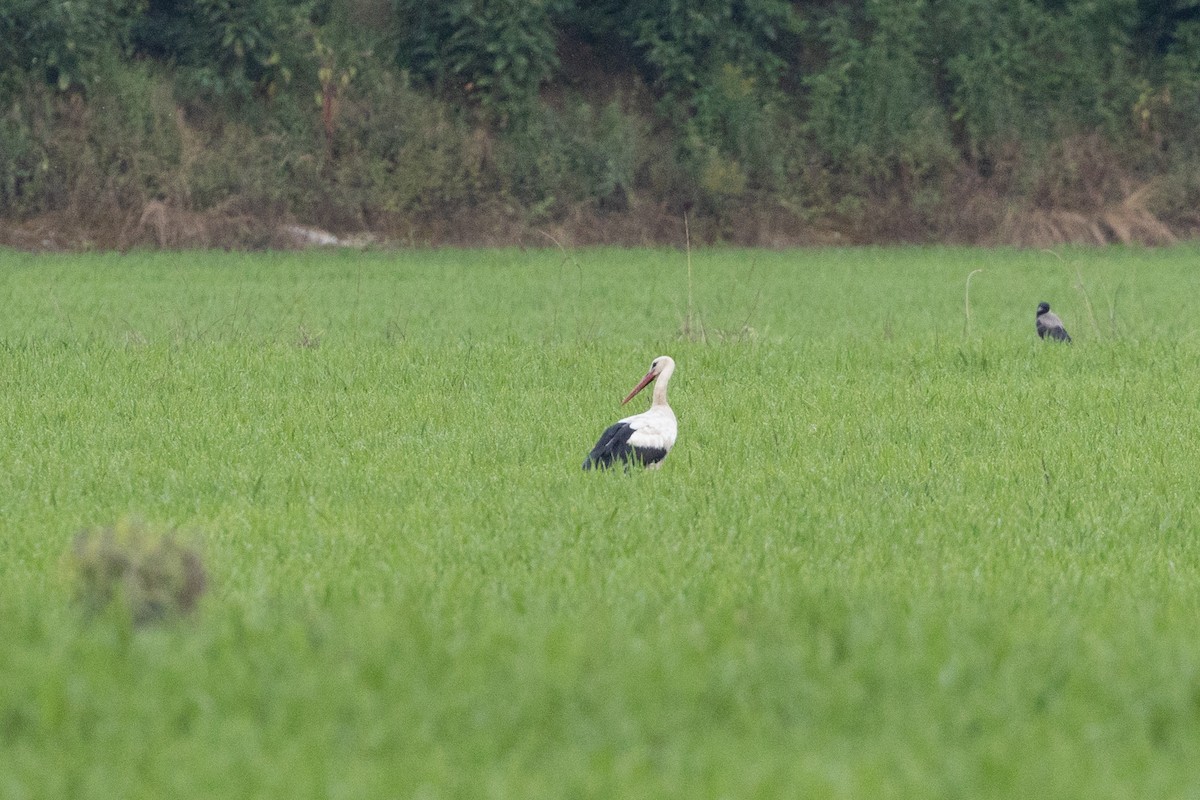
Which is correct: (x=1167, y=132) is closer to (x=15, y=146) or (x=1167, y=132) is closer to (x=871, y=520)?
(x=15, y=146)

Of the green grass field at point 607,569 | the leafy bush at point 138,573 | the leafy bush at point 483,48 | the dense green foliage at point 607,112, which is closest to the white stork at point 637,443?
the green grass field at point 607,569

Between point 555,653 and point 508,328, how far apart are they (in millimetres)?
14185

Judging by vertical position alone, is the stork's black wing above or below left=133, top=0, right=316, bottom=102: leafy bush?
below

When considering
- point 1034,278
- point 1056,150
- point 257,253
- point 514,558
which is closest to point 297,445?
point 514,558

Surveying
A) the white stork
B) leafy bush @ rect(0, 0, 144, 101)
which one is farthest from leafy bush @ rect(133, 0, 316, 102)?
the white stork

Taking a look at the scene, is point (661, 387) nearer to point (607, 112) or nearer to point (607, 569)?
point (607, 569)

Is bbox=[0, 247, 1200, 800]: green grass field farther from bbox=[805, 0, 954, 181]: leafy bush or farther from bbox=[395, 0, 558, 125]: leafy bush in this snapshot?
bbox=[805, 0, 954, 181]: leafy bush

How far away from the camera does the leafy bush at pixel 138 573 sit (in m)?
5.09

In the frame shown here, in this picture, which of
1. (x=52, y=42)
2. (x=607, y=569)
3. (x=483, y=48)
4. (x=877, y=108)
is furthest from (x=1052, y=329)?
(x=877, y=108)

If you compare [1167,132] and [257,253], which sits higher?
[1167,132]

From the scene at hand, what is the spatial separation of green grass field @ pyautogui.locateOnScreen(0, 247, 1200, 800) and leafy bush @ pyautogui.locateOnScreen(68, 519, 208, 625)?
0.11 meters

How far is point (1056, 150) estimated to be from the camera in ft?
128

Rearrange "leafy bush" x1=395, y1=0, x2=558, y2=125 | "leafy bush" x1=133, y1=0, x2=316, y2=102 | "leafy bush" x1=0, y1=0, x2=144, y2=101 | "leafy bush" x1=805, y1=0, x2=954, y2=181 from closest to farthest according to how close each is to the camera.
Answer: "leafy bush" x1=0, y1=0, x2=144, y2=101, "leafy bush" x1=133, y1=0, x2=316, y2=102, "leafy bush" x1=395, y1=0, x2=558, y2=125, "leafy bush" x1=805, y1=0, x2=954, y2=181

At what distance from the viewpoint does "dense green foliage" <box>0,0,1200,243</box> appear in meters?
33.0
